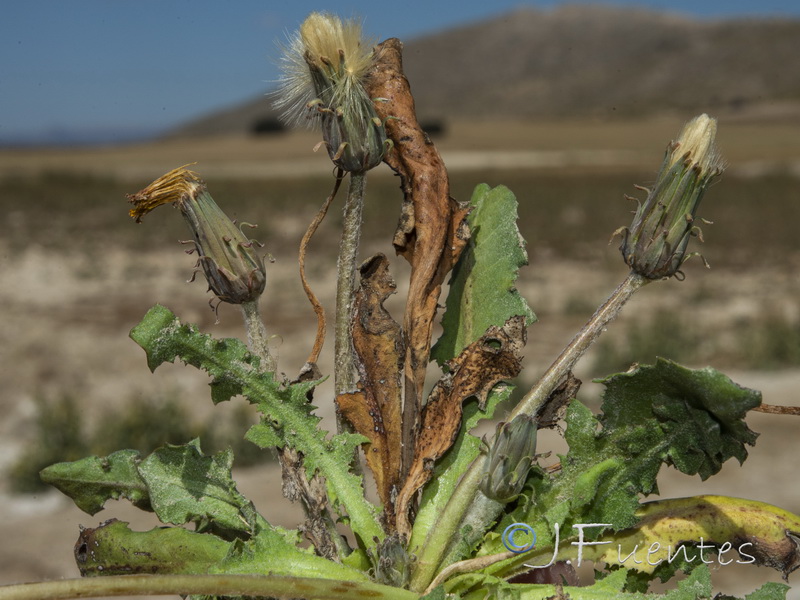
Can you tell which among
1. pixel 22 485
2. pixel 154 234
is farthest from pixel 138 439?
pixel 154 234

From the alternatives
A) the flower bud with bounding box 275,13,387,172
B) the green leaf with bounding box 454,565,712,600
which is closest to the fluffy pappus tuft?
the flower bud with bounding box 275,13,387,172

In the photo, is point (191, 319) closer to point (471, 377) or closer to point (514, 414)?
point (471, 377)

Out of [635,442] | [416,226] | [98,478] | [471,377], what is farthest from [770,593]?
[98,478]

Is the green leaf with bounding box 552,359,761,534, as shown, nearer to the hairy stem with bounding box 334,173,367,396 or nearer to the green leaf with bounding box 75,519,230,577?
the hairy stem with bounding box 334,173,367,396

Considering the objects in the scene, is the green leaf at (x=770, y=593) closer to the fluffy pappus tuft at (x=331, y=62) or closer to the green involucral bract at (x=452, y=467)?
the green involucral bract at (x=452, y=467)

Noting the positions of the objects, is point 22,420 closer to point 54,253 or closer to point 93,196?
point 54,253
